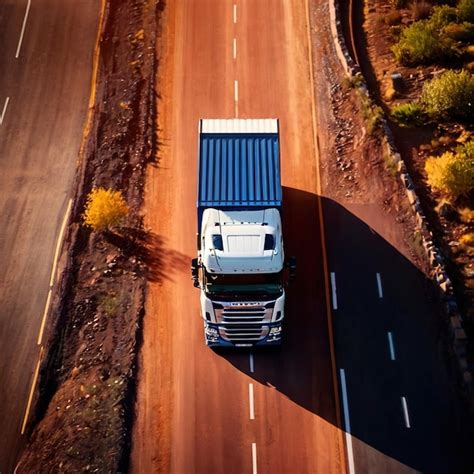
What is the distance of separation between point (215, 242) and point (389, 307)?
28.6 feet

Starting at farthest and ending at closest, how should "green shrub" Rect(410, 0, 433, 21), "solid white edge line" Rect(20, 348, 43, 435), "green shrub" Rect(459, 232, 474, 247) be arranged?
"green shrub" Rect(410, 0, 433, 21), "green shrub" Rect(459, 232, 474, 247), "solid white edge line" Rect(20, 348, 43, 435)

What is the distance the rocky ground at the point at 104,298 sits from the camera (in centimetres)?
2194

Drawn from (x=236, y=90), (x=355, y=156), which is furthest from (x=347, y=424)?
(x=236, y=90)

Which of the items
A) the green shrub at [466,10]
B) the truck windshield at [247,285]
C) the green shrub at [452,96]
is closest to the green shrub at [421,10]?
the green shrub at [466,10]

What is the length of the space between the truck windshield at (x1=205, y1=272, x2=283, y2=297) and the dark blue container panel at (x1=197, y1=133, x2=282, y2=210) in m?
3.02

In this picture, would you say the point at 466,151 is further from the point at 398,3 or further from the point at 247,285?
the point at 247,285

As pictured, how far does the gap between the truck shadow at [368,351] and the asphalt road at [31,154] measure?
9191 millimetres

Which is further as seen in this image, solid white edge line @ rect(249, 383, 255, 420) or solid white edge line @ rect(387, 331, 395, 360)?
solid white edge line @ rect(387, 331, 395, 360)

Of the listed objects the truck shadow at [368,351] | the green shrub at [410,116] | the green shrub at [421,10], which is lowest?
the truck shadow at [368,351]

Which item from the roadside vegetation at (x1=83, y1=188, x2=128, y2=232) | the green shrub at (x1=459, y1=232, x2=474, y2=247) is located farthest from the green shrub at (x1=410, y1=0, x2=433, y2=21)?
the roadside vegetation at (x1=83, y1=188, x2=128, y2=232)

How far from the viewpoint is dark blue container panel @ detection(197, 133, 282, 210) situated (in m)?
22.4

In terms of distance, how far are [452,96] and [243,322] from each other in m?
16.0

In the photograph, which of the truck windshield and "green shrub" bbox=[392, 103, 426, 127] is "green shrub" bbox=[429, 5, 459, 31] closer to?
"green shrub" bbox=[392, 103, 426, 127]

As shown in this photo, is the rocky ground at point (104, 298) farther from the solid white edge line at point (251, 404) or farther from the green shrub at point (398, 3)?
the green shrub at point (398, 3)
